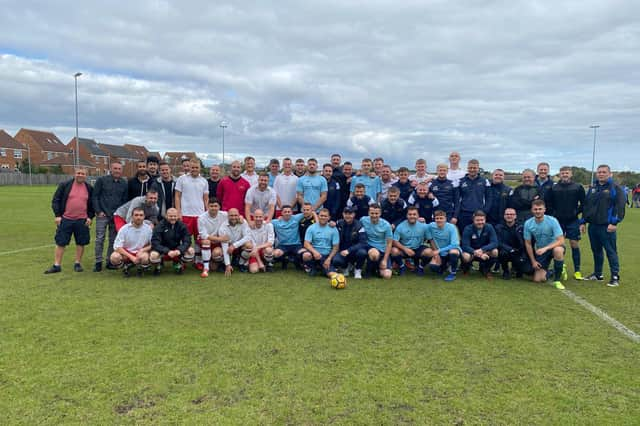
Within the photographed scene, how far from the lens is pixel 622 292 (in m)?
5.87

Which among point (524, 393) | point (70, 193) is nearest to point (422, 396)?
point (524, 393)

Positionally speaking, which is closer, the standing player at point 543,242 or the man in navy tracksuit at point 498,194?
the standing player at point 543,242

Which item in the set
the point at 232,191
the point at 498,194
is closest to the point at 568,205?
the point at 498,194

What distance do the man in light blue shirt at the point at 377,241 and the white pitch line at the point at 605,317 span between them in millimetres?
2599

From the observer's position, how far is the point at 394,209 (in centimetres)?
731

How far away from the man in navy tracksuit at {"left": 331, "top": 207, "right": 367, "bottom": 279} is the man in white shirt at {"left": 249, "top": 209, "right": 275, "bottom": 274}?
3.67 feet

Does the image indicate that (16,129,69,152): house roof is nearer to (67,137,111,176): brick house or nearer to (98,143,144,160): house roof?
(67,137,111,176): brick house

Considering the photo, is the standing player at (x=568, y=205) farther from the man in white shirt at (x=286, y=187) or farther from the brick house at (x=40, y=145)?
the brick house at (x=40, y=145)

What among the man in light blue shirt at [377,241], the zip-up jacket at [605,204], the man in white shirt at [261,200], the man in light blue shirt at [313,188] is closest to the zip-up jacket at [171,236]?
the man in white shirt at [261,200]

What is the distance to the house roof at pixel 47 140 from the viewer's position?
71.1 m

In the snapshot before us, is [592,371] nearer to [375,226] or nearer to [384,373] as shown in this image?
[384,373]

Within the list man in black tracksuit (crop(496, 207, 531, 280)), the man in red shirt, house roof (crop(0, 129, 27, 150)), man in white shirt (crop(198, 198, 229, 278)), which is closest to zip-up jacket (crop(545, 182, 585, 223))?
man in black tracksuit (crop(496, 207, 531, 280))

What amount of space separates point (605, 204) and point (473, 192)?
6.41 feet

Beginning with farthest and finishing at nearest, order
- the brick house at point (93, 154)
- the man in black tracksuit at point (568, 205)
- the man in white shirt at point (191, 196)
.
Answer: the brick house at point (93, 154), the man in white shirt at point (191, 196), the man in black tracksuit at point (568, 205)
